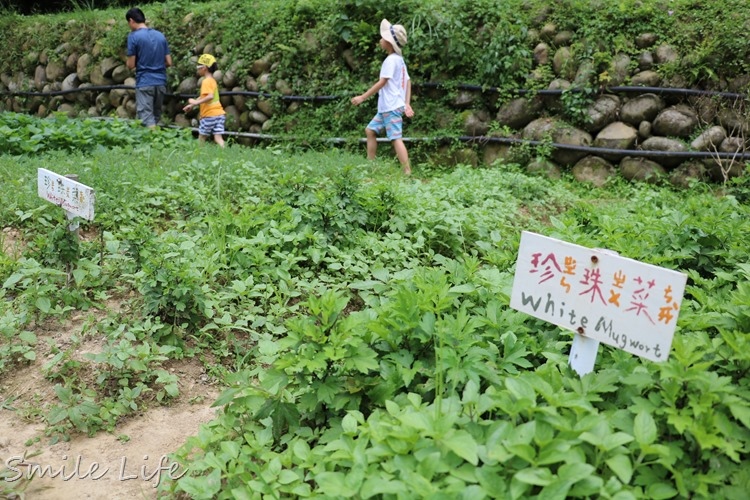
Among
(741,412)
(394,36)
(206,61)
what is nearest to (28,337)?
(741,412)

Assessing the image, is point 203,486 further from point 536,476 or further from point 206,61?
point 206,61

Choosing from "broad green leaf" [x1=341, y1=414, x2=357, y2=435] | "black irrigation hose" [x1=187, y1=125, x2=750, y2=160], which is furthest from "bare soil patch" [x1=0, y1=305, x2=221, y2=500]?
"black irrigation hose" [x1=187, y1=125, x2=750, y2=160]

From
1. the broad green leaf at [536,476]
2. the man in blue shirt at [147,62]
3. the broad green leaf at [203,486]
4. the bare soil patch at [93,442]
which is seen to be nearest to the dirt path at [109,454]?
the bare soil patch at [93,442]

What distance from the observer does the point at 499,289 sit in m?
2.74

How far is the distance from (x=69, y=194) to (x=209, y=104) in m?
5.09

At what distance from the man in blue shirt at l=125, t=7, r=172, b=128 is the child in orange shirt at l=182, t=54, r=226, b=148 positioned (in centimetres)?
86

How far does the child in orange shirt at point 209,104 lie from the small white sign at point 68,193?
179 inches

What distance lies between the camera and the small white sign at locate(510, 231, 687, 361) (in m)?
1.76

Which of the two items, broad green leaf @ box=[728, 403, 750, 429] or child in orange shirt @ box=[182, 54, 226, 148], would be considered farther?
child in orange shirt @ box=[182, 54, 226, 148]

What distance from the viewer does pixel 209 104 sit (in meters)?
8.02

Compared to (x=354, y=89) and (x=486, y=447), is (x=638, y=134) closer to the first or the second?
(x=354, y=89)

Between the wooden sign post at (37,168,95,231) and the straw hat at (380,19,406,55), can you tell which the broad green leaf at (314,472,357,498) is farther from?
the straw hat at (380,19,406,55)

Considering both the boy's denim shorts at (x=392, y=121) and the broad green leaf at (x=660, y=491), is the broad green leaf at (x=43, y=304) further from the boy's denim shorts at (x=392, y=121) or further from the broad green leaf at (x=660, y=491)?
the boy's denim shorts at (x=392, y=121)

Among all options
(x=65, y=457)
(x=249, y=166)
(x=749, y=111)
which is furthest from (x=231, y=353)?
(x=749, y=111)
